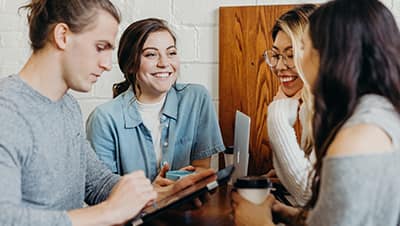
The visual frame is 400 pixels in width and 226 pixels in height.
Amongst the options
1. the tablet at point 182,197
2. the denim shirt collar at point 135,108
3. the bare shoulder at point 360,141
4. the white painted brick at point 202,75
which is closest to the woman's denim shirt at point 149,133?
the denim shirt collar at point 135,108

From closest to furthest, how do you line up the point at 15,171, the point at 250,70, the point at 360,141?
the point at 360,141
the point at 15,171
the point at 250,70

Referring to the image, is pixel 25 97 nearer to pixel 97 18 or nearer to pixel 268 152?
pixel 97 18

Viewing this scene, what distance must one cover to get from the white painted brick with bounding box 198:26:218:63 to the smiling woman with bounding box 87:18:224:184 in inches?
8.5

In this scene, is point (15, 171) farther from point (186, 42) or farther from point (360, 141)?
point (186, 42)

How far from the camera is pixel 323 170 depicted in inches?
29.9

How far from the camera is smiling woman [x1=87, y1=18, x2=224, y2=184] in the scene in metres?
1.51

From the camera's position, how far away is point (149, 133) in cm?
153

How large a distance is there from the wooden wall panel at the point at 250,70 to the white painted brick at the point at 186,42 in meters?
0.10

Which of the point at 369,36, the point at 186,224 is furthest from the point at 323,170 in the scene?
the point at 186,224

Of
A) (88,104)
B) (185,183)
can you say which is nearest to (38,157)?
(185,183)

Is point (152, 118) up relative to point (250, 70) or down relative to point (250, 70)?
down

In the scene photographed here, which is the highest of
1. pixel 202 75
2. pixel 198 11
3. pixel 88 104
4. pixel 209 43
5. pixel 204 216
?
pixel 198 11

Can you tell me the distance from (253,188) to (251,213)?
0.05 metres

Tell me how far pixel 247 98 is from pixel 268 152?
0.19 meters
